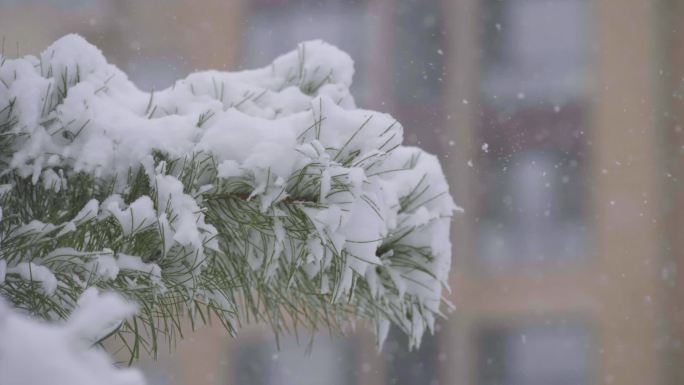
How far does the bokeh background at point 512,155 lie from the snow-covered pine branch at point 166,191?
18.2ft

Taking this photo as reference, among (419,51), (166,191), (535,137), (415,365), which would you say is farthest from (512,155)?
(166,191)

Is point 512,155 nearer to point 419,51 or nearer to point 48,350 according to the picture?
point 419,51

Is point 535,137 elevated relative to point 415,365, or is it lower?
elevated

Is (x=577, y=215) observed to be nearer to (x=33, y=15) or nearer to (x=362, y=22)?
(x=362, y=22)

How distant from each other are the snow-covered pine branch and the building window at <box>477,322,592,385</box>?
5.95 metres

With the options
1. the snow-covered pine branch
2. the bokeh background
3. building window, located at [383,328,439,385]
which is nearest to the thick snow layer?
the snow-covered pine branch

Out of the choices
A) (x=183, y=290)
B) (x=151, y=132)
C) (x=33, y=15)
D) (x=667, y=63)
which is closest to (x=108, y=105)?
(x=151, y=132)

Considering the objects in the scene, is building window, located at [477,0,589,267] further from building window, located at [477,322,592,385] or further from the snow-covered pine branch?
the snow-covered pine branch

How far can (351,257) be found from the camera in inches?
26.3

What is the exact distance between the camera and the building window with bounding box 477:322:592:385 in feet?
20.8

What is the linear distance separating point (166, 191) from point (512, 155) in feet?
20.6

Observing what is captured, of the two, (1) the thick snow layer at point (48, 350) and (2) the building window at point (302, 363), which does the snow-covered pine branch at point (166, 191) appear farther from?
(2) the building window at point (302, 363)

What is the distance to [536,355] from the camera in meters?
6.39

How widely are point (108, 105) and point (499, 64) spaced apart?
21.0ft
